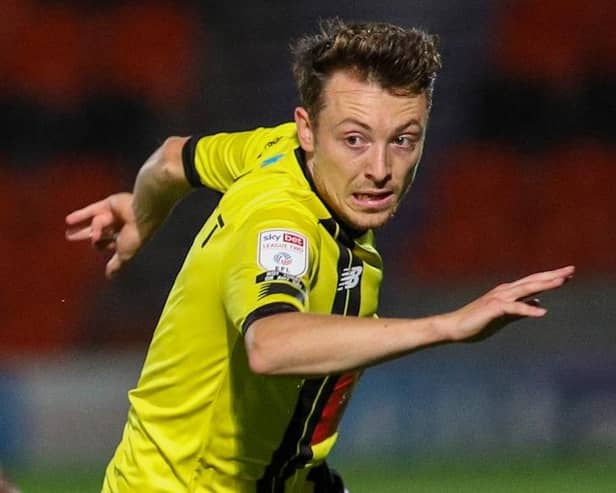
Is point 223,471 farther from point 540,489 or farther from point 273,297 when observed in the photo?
point 540,489

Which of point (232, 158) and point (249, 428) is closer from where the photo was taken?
point (249, 428)

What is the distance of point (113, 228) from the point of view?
16.4 feet

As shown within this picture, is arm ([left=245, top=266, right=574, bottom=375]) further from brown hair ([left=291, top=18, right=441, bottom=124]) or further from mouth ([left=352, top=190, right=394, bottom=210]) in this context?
brown hair ([left=291, top=18, right=441, bottom=124])

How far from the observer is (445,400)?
962 cm

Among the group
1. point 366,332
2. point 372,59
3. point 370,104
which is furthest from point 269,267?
point 372,59

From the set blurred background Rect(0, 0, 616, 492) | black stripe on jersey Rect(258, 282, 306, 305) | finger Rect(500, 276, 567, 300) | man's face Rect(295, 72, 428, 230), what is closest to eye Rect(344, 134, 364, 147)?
man's face Rect(295, 72, 428, 230)

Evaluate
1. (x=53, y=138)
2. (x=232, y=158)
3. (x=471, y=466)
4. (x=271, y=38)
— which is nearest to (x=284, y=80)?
(x=271, y=38)

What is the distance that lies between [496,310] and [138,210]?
1.94m

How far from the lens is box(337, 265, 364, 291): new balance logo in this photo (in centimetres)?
385

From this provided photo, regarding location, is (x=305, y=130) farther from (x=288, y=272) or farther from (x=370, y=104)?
(x=288, y=272)

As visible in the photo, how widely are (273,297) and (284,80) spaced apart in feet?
30.1

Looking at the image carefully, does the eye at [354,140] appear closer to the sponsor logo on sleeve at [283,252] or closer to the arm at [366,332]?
the sponsor logo on sleeve at [283,252]

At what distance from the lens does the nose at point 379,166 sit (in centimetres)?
368

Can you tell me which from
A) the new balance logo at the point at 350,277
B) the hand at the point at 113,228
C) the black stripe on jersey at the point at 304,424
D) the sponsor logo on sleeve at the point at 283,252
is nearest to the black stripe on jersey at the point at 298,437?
the black stripe on jersey at the point at 304,424
